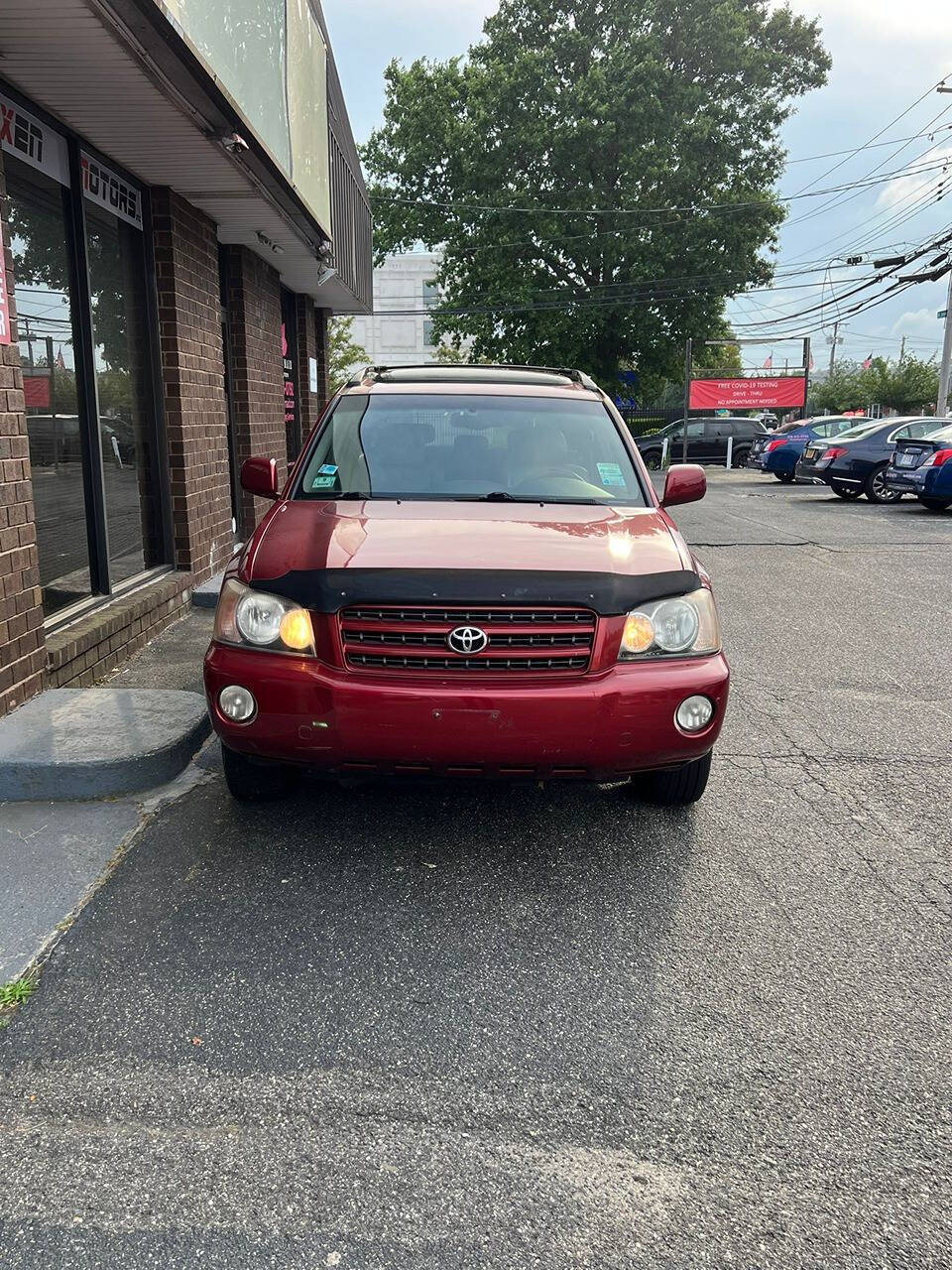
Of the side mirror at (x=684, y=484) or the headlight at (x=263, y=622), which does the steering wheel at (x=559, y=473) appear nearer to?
the side mirror at (x=684, y=484)

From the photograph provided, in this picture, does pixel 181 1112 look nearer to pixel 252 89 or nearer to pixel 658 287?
pixel 252 89

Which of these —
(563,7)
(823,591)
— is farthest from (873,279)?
(823,591)

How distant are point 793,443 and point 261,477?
22.0 meters

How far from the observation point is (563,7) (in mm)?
31562

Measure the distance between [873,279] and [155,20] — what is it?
34.5m

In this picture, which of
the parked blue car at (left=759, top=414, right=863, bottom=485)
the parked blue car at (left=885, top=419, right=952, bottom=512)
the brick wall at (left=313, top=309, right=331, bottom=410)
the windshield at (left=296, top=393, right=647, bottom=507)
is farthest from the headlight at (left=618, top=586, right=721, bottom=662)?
the parked blue car at (left=759, top=414, right=863, bottom=485)

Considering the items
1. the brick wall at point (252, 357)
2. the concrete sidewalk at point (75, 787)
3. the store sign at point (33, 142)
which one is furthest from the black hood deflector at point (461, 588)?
the brick wall at point (252, 357)

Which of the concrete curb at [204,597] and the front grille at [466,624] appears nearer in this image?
the front grille at [466,624]

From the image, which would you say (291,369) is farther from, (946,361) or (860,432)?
(946,361)

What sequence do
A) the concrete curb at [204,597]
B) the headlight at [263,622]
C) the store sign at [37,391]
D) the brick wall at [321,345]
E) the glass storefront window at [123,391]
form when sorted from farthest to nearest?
the brick wall at [321,345] → the concrete curb at [204,597] → the glass storefront window at [123,391] → the store sign at [37,391] → the headlight at [263,622]

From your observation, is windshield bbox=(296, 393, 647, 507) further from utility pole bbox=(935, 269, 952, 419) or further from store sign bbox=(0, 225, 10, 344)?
utility pole bbox=(935, 269, 952, 419)

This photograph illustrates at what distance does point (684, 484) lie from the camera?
194 inches

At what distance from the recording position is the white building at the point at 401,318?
247 ft

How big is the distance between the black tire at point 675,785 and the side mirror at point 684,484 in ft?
4.79
